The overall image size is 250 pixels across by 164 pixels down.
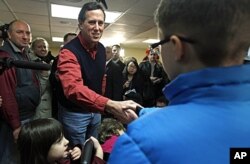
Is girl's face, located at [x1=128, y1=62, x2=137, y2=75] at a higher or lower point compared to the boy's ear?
higher

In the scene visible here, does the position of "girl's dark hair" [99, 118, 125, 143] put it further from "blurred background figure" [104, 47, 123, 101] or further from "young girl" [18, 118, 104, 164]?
"blurred background figure" [104, 47, 123, 101]

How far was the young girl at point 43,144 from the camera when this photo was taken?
4.00ft

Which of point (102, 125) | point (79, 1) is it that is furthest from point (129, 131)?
point (79, 1)

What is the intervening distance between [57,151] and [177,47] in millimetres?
1009

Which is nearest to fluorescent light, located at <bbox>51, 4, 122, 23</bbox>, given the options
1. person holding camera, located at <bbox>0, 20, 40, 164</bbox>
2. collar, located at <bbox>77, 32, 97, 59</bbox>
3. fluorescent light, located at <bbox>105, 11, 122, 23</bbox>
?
fluorescent light, located at <bbox>105, 11, 122, 23</bbox>

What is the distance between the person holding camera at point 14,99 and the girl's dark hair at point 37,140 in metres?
0.49

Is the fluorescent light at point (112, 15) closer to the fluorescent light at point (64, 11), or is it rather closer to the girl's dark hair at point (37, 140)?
the fluorescent light at point (64, 11)

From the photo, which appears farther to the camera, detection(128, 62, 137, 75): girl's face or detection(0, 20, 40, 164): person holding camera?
detection(128, 62, 137, 75): girl's face

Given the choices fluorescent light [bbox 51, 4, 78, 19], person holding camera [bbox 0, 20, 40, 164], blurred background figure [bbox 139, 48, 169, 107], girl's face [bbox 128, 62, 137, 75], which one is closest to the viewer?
person holding camera [bbox 0, 20, 40, 164]

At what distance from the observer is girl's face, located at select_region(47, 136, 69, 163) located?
126 cm

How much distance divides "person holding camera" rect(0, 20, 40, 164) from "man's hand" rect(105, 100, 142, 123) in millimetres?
928

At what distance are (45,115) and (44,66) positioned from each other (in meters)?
0.93

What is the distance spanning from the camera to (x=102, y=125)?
180cm

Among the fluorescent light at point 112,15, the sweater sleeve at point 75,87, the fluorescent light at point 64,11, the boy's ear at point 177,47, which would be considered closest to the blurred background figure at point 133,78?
the fluorescent light at point 112,15
